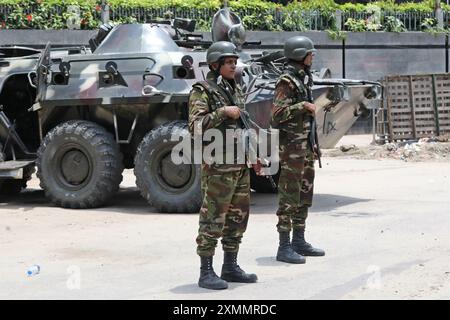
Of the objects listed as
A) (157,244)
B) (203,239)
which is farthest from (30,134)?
(203,239)

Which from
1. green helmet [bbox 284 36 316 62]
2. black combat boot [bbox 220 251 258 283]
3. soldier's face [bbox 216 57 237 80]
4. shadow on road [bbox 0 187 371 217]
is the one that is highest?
green helmet [bbox 284 36 316 62]

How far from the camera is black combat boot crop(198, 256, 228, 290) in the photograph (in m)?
7.38

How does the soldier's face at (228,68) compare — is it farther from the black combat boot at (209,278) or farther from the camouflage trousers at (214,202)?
the black combat boot at (209,278)

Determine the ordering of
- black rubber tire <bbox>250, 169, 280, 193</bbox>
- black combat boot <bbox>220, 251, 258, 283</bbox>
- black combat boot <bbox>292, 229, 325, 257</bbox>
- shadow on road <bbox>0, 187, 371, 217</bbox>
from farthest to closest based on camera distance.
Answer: black rubber tire <bbox>250, 169, 280, 193</bbox>
shadow on road <bbox>0, 187, 371, 217</bbox>
black combat boot <bbox>292, 229, 325, 257</bbox>
black combat boot <bbox>220, 251, 258, 283</bbox>

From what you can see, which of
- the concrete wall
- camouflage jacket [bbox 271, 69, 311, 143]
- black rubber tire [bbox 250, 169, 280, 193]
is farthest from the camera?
the concrete wall

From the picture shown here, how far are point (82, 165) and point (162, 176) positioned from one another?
3.70ft

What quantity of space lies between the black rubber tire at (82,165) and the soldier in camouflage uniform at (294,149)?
13.1 feet

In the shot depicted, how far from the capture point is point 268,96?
1184 centimetres

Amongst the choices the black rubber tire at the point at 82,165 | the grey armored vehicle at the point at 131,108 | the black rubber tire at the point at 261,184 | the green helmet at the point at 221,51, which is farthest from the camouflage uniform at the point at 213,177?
the black rubber tire at the point at 261,184

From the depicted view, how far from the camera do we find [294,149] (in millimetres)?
8602

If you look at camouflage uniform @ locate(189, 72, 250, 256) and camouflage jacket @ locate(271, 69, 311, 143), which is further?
camouflage jacket @ locate(271, 69, 311, 143)

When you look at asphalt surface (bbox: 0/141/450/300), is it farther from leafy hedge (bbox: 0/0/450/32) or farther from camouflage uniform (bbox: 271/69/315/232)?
leafy hedge (bbox: 0/0/450/32)

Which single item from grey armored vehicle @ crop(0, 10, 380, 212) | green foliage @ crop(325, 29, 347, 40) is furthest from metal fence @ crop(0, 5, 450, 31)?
grey armored vehicle @ crop(0, 10, 380, 212)

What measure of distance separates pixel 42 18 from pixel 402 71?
942 cm
